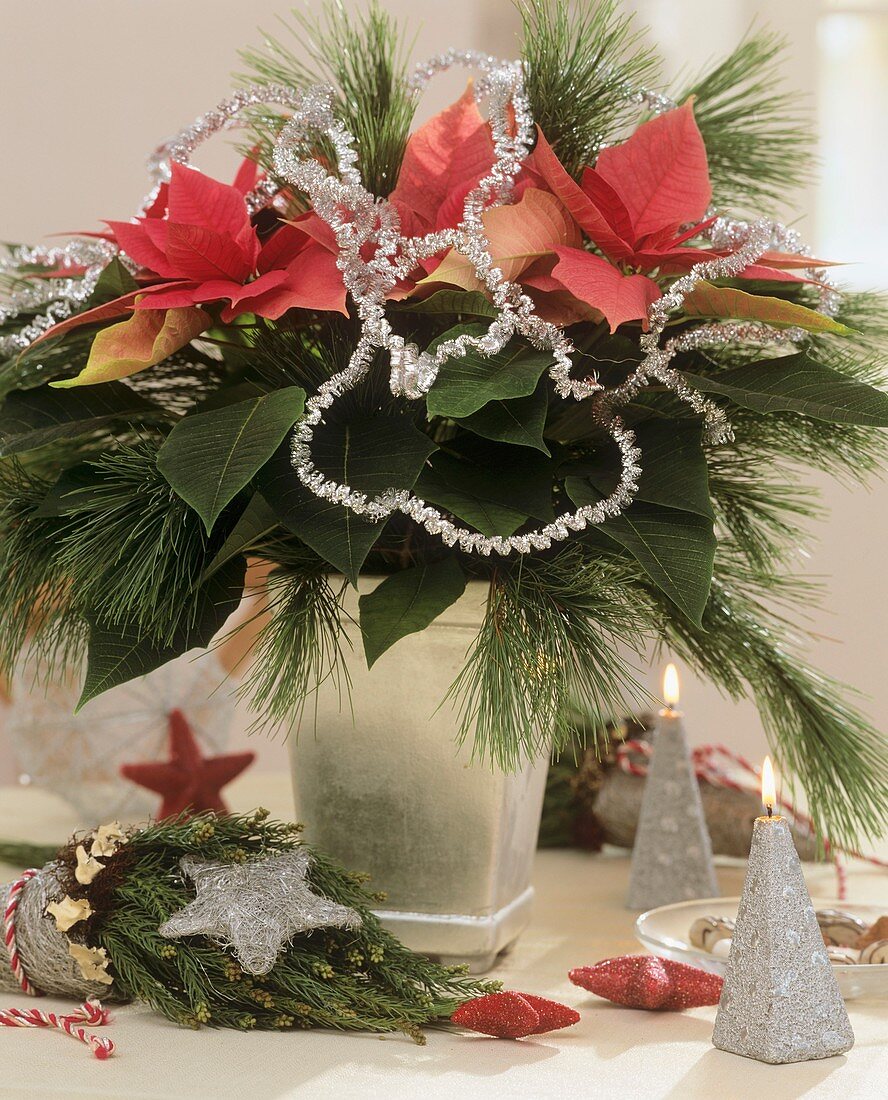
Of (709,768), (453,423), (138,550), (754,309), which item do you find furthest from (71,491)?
(709,768)

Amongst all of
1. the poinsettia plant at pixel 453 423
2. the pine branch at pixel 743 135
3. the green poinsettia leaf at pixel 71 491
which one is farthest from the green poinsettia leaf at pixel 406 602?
the pine branch at pixel 743 135

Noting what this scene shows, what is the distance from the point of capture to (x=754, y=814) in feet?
2.25

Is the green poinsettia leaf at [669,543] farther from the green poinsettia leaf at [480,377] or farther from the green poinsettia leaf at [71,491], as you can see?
the green poinsettia leaf at [71,491]

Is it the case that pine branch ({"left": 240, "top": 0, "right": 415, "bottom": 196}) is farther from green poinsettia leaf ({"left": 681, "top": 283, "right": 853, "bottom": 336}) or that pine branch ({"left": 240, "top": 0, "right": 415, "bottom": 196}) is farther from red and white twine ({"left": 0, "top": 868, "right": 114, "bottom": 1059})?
red and white twine ({"left": 0, "top": 868, "right": 114, "bottom": 1059})

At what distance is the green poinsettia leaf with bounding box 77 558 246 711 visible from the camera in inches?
A: 17.1

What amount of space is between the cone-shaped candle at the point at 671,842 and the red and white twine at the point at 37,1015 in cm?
28

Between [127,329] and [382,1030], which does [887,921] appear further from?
[127,329]

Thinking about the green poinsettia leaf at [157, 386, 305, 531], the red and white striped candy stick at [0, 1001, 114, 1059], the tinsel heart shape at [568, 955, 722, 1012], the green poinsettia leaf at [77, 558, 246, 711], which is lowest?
the red and white striped candy stick at [0, 1001, 114, 1059]

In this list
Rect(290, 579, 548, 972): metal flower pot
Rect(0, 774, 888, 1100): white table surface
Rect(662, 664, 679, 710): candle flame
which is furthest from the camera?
Rect(662, 664, 679, 710): candle flame

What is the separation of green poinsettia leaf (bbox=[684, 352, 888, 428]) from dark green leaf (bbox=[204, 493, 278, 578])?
0.53 feet

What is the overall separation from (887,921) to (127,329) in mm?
393

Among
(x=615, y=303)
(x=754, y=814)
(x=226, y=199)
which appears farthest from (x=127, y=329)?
(x=754, y=814)

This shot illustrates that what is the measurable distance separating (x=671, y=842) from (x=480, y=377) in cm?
30

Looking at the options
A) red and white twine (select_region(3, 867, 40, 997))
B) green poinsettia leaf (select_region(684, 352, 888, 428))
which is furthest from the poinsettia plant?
red and white twine (select_region(3, 867, 40, 997))
